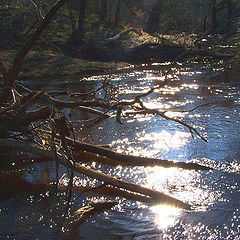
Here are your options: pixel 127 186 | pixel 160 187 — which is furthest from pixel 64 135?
pixel 160 187

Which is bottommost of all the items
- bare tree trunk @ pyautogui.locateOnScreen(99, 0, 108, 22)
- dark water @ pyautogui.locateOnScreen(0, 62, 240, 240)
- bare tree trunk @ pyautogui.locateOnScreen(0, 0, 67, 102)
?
dark water @ pyautogui.locateOnScreen(0, 62, 240, 240)

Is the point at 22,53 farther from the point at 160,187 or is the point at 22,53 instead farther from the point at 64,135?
the point at 160,187

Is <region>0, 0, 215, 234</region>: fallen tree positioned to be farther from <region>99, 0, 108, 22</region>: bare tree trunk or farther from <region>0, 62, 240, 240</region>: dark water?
<region>99, 0, 108, 22</region>: bare tree trunk

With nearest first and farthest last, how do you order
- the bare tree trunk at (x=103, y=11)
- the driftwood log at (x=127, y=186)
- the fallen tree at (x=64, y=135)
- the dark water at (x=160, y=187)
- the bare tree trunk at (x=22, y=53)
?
the dark water at (x=160, y=187) → the fallen tree at (x=64, y=135) → the driftwood log at (x=127, y=186) → the bare tree trunk at (x=22, y=53) → the bare tree trunk at (x=103, y=11)

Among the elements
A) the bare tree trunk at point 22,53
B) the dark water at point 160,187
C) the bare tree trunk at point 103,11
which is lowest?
the dark water at point 160,187

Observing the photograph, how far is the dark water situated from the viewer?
308 centimetres

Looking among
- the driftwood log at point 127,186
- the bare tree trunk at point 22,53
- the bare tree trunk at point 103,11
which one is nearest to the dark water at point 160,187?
the driftwood log at point 127,186

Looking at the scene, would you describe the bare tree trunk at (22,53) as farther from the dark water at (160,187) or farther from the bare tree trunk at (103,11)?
the bare tree trunk at (103,11)

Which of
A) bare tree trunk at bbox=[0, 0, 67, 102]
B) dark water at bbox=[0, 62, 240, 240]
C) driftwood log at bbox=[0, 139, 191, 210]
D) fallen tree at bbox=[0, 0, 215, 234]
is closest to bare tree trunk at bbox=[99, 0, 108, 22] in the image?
dark water at bbox=[0, 62, 240, 240]

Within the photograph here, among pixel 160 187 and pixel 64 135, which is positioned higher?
pixel 64 135

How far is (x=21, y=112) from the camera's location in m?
3.94

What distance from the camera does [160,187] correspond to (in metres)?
3.82

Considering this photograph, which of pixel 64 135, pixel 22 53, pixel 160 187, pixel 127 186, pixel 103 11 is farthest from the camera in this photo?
pixel 103 11

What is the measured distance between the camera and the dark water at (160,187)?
10.1 ft
